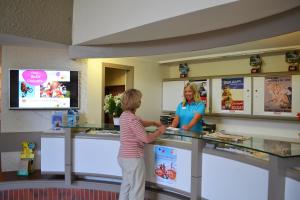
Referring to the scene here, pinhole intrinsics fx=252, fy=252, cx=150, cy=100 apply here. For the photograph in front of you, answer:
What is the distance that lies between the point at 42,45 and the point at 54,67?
0.35 m

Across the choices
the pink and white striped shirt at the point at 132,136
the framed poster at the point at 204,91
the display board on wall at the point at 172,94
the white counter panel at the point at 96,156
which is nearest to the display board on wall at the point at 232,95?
the framed poster at the point at 204,91

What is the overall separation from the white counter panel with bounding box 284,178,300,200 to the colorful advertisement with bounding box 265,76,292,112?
2.37 metres

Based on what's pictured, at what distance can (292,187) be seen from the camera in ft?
4.86

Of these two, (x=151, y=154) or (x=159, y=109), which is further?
(x=159, y=109)

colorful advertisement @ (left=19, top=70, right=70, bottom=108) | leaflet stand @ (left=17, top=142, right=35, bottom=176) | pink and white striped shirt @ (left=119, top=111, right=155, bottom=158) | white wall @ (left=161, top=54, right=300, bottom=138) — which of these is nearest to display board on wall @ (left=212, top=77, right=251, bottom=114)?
white wall @ (left=161, top=54, right=300, bottom=138)

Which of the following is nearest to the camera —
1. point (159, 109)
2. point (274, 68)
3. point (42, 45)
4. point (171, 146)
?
point (171, 146)

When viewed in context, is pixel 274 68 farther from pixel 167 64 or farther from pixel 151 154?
pixel 151 154

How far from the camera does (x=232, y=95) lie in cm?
412

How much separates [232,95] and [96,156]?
242 cm

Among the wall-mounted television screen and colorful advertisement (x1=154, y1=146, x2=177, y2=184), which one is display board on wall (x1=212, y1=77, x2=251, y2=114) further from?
the wall-mounted television screen

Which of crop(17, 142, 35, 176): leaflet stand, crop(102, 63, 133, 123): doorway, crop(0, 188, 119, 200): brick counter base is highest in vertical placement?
crop(102, 63, 133, 123): doorway

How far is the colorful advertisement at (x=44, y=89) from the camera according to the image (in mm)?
3529

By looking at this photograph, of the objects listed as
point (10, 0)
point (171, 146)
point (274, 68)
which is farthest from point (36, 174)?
point (274, 68)

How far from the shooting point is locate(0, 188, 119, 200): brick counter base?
290 cm
